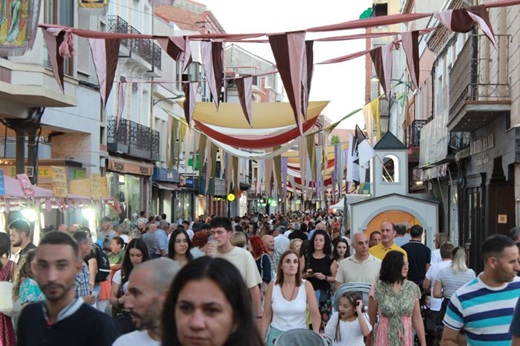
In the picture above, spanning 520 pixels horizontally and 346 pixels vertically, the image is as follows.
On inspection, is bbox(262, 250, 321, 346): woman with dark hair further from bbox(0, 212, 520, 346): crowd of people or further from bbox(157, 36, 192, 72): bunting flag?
bbox(157, 36, 192, 72): bunting flag

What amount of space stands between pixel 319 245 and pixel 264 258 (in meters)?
0.75

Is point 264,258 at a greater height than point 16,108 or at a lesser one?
lesser

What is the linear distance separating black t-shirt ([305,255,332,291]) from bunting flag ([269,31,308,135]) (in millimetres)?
2107

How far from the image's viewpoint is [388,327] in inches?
351

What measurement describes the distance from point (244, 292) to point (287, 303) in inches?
235

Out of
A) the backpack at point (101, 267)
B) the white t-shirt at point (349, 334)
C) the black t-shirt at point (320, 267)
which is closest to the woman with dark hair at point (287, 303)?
the white t-shirt at point (349, 334)

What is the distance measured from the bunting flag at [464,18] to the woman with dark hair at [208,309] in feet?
27.7

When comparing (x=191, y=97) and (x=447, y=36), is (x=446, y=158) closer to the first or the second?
(x=447, y=36)

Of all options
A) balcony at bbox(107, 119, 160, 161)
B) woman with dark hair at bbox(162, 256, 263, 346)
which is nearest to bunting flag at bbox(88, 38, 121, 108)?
woman with dark hair at bbox(162, 256, 263, 346)

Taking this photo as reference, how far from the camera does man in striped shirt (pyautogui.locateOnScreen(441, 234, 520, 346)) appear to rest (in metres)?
6.25

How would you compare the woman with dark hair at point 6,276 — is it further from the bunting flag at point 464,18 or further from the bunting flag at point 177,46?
the bunting flag at point 464,18

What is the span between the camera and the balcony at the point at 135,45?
33.9m

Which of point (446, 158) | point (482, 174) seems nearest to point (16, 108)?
point (482, 174)

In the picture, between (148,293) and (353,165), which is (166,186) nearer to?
(353,165)
